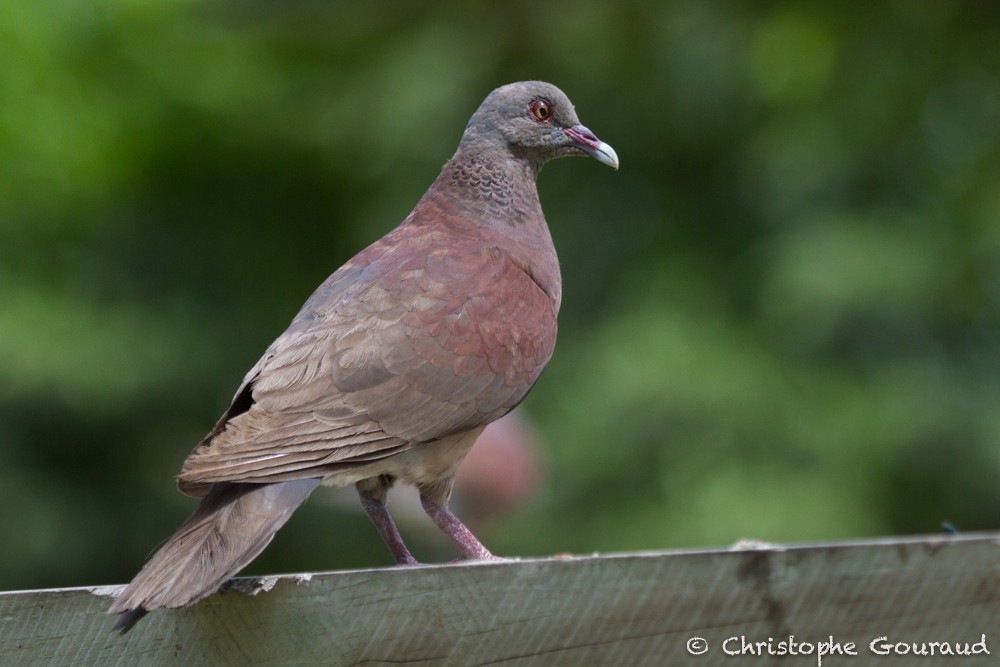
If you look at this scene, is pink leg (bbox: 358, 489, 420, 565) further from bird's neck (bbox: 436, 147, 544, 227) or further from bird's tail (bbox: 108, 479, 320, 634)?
bird's neck (bbox: 436, 147, 544, 227)

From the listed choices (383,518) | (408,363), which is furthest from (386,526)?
(408,363)

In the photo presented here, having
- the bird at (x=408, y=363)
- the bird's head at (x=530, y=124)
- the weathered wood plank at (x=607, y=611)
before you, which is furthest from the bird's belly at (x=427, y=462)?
the bird's head at (x=530, y=124)

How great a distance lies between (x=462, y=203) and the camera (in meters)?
3.00

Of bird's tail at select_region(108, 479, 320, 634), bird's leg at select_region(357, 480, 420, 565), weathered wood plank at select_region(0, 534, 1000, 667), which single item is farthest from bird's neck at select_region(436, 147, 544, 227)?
weathered wood plank at select_region(0, 534, 1000, 667)

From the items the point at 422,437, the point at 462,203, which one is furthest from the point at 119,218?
the point at 422,437

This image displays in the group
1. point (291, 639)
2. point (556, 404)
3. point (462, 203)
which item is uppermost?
point (462, 203)

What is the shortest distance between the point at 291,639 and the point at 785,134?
446 centimetres

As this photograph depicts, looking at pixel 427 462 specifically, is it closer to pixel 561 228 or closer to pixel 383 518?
pixel 383 518

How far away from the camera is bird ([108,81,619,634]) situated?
2.04 meters

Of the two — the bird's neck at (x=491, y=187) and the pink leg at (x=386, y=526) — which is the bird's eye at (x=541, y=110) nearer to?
the bird's neck at (x=491, y=187)

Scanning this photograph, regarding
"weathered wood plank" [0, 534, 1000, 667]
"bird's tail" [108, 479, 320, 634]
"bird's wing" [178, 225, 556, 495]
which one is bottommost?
"weathered wood plank" [0, 534, 1000, 667]

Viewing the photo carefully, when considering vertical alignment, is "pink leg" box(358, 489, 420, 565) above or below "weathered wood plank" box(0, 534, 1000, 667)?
below

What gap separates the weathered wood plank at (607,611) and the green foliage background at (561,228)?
3.21 meters

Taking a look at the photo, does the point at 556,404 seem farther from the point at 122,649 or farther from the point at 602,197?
the point at 122,649
